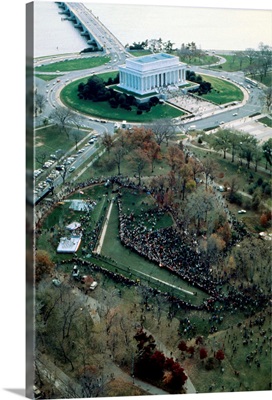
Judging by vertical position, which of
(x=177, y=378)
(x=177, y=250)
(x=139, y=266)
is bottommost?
(x=177, y=378)

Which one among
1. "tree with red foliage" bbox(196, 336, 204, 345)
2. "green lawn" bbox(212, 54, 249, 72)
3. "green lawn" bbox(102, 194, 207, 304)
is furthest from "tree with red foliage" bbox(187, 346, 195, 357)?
"green lawn" bbox(212, 54, 249, 72)

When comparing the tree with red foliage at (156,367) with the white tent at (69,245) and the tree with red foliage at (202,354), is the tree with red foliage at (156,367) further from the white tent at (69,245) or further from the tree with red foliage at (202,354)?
the white tent at (69,245)

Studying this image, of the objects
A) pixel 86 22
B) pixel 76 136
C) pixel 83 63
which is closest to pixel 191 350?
pixel 76 136

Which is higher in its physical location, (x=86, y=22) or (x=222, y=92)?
(x=86, y=22)

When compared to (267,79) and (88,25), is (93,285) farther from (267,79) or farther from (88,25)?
(267,79)

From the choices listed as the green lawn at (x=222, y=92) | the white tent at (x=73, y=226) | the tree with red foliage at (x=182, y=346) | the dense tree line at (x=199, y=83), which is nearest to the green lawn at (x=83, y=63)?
the dense tree line at (x=199, y=83)

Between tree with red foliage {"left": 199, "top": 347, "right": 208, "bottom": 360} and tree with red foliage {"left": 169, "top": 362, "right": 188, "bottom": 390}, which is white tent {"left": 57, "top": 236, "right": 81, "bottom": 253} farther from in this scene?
tree with red foliage {"left": 169, "top": 362, "right": 188, "bottom": 390}
